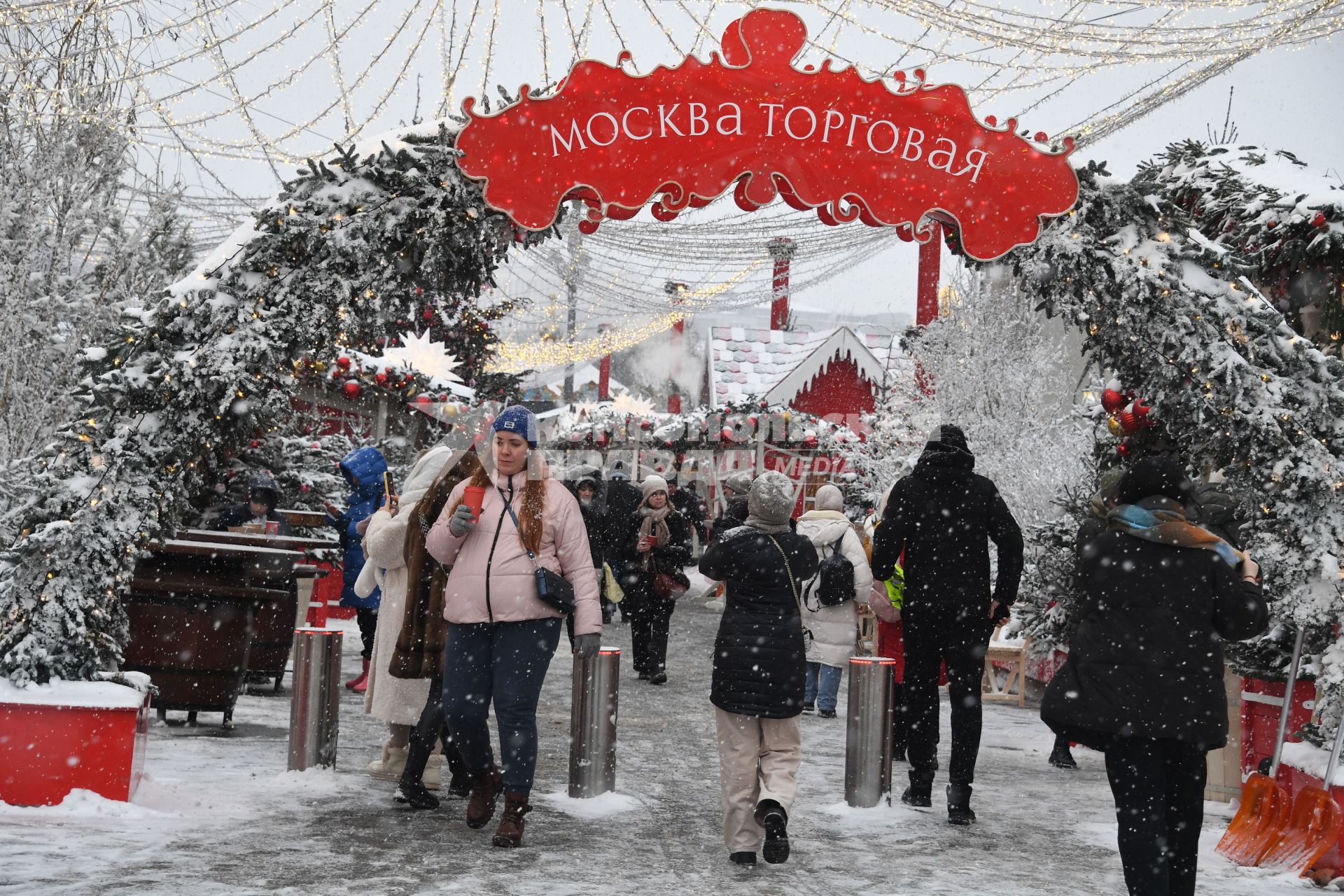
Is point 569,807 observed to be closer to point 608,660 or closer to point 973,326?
point 608,660

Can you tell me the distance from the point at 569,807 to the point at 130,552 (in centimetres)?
253

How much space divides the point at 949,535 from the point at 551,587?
7.72ft

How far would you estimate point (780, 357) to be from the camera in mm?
34594

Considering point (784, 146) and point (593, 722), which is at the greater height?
point (784, 146)

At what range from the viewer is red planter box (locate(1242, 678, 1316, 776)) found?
6906mm

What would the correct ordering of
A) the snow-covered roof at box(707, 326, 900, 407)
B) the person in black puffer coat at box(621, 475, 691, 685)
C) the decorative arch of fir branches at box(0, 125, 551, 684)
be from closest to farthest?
the decorative arch of fir branches at box(0, 125, 551, 684)
the person in black puffer coat at box(621, 475, 691, 685)
the snow-covered roof at box(707, 326, 900, 407)

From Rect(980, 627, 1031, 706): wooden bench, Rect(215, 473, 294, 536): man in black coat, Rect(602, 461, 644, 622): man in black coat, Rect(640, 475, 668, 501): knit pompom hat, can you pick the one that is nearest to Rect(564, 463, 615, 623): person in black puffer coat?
Rect(602, 461, 644, 622): man in black coat

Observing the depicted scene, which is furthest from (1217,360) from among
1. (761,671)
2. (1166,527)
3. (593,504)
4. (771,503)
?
(593,504)

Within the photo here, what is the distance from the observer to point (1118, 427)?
26.7 ft

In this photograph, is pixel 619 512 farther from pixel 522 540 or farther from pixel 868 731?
pixel 522 540

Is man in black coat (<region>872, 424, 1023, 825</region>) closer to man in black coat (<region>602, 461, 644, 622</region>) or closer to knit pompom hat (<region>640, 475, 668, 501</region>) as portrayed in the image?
knit pompom hat (<region>640, 475, 668, 501</region>)

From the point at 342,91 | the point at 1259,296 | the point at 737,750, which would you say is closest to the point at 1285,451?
the point at 1259,296

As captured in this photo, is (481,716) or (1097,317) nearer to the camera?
(481,716)

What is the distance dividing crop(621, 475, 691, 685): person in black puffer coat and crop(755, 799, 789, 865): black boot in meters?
6.18
